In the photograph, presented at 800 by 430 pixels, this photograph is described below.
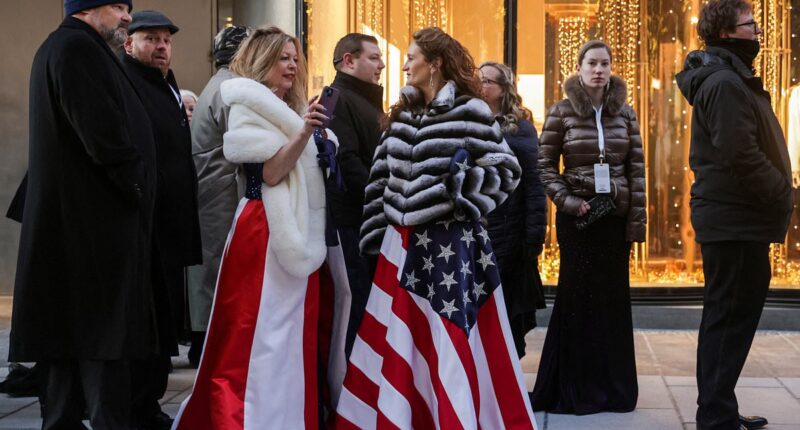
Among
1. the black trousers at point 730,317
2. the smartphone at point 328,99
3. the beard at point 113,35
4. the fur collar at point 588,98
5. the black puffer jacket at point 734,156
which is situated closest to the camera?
the beard at point 113,35

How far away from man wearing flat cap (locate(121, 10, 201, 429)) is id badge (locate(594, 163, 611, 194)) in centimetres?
202

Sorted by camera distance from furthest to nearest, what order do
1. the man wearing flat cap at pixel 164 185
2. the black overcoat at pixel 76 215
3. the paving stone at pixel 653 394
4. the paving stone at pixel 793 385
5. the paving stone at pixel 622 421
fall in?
the paving stone at pixel 793 385 → the paving stone at pixel 653 394 → the paving stone at pixel 622 421 → the man wearing flat cap at pixel 164 185 → the black overcoat at pixel 76 215

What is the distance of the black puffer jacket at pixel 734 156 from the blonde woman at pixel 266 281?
177 cm

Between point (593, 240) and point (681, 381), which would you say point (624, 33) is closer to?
point (681, 381)

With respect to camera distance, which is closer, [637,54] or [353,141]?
[353,141]

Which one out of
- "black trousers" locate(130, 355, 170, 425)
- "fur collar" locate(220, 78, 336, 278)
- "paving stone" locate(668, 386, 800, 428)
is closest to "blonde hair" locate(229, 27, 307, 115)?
"fur collar" locate(220, 78, 336, 278)

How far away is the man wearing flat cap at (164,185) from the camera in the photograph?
5.57 m

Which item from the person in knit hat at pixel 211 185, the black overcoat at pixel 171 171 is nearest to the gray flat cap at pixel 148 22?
the black overcoat at pixel 171 171

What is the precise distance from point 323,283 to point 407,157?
79 cm

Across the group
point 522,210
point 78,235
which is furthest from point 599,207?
point 78,235

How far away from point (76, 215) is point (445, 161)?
1517 millimetres

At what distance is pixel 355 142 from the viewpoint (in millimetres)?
6059

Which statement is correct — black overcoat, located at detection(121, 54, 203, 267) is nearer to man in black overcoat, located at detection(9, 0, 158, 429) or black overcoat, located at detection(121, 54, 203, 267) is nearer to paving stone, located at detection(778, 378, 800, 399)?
man in black overcoat, located at detection(9, 0, 158, 429)

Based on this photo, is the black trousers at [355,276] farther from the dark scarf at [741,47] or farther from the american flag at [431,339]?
the dark scarf at [741,47]
